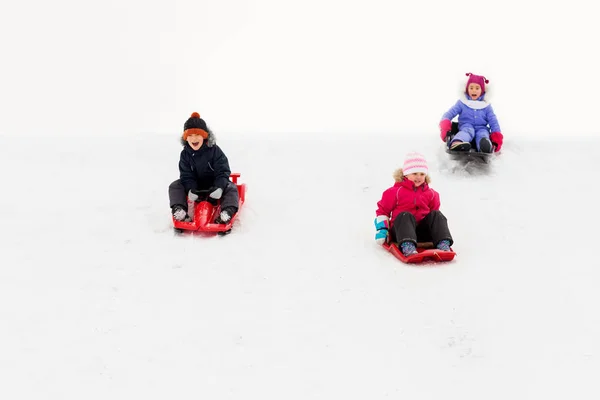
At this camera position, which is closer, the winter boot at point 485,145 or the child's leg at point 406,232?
the child's leg at point 406,232

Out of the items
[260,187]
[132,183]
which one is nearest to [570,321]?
[260,187]

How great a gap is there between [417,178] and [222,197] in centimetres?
236

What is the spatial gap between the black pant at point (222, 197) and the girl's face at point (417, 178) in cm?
208

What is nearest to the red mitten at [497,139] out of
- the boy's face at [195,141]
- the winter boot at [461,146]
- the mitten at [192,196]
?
the winter boot at [461,146]

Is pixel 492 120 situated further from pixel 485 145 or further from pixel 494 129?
pixel 485 145

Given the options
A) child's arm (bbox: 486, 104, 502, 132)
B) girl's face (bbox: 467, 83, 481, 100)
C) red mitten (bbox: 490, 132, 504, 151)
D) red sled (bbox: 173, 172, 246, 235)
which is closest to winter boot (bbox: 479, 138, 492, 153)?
red mitten (bbox: 490, 132, 504, 151)

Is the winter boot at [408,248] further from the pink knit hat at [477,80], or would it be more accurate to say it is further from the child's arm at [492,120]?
the pink knit hat at [477,80]

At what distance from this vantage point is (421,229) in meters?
6.48

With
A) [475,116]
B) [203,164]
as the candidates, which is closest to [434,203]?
[203,164]

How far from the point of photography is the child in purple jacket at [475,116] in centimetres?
909

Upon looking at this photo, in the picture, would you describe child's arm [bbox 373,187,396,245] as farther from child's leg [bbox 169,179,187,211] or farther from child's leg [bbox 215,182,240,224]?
child's leg [bbox 169,179,187,211]

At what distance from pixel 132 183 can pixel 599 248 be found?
6.29 m

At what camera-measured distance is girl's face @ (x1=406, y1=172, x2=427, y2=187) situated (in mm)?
6521

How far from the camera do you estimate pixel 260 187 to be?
8.84 meters
